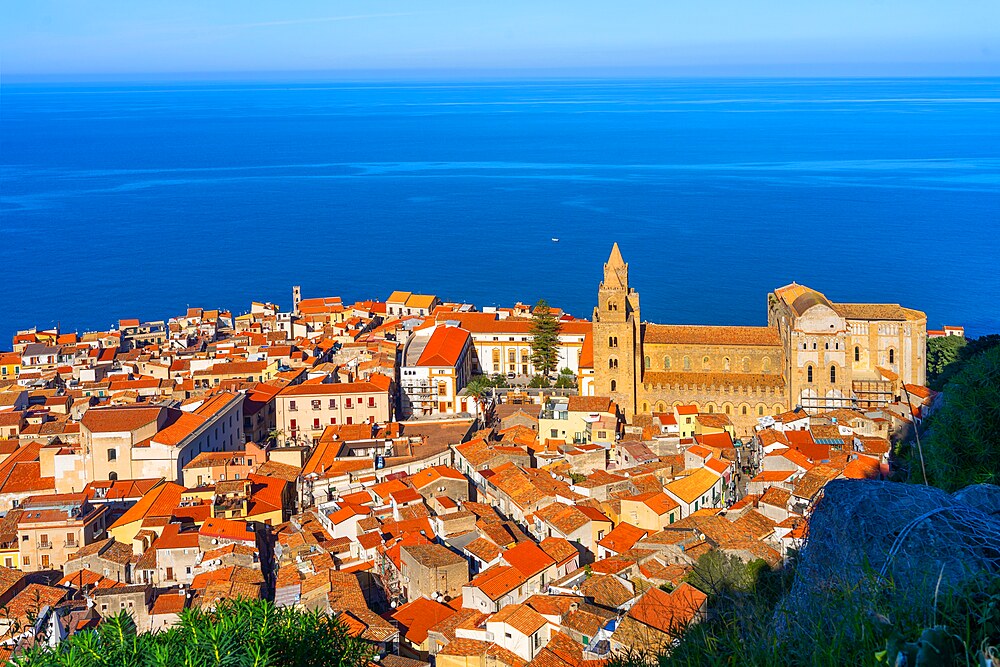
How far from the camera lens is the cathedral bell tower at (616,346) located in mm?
25141

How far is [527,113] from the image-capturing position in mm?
178250

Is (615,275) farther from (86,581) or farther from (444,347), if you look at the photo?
(86,581)

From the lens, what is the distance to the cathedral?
24594mm

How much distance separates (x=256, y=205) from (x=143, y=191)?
14.1m

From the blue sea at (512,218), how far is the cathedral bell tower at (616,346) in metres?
18.3

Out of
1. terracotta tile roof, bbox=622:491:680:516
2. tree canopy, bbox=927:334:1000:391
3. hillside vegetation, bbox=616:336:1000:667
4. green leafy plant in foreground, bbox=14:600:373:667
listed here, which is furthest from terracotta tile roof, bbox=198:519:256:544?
tree canopy, bbox=927:334:1000:391

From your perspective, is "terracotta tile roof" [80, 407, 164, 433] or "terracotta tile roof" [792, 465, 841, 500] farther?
"terracotta tile roof" [80, 407, 164, 433]

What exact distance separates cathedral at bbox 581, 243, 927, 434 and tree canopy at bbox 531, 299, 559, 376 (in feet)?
12.2

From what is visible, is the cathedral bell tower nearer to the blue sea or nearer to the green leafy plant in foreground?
the green leafy plant in foreground

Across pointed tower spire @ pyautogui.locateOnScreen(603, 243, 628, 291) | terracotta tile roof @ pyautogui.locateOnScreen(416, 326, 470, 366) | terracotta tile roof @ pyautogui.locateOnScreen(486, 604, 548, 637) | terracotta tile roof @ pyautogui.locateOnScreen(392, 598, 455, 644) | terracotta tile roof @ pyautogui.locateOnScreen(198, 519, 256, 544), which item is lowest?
terracotta tile roof @ pyautogui.locateOnScreen(392, 598, 455, 644)

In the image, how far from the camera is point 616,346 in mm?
25234

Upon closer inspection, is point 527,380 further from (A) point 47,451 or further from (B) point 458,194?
(B) point 458,194

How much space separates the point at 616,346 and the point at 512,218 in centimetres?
4666

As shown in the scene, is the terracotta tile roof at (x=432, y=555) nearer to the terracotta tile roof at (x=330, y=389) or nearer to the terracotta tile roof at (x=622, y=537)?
the terracotta tile roof at (x=622, y=537)
